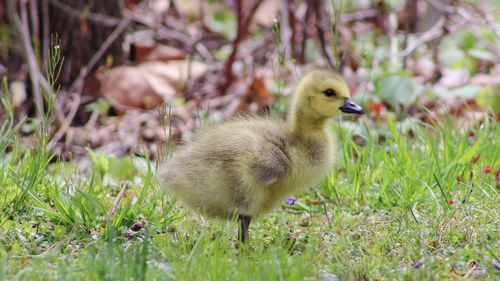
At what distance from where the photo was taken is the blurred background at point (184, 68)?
23.3ft

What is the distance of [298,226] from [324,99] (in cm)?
71

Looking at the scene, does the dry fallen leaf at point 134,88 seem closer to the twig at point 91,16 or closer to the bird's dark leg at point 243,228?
the twig at point 91,16

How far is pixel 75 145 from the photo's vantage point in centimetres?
738

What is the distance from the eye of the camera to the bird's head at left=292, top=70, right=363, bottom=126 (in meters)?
3.96

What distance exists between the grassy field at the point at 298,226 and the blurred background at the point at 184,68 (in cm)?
181

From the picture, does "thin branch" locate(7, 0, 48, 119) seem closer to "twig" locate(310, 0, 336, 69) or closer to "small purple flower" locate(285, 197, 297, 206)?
"twig" locate(310, 0, 336, 69)

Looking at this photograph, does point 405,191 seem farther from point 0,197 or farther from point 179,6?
point 179,6

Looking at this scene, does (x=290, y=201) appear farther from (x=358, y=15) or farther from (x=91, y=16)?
(x=358, y=15)

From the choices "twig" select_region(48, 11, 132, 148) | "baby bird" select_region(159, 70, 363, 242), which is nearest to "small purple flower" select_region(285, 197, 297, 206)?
"baby bird" select_region(159, 70, 363, 242)

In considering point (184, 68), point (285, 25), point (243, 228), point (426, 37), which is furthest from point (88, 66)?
point (243, 228)

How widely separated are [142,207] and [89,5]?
419 cm

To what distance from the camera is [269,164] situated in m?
3.69

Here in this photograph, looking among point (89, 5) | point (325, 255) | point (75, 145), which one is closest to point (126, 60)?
point (89, 5)

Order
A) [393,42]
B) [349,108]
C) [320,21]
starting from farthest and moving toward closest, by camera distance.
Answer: [393,42] < [320,21] < [349,108]
